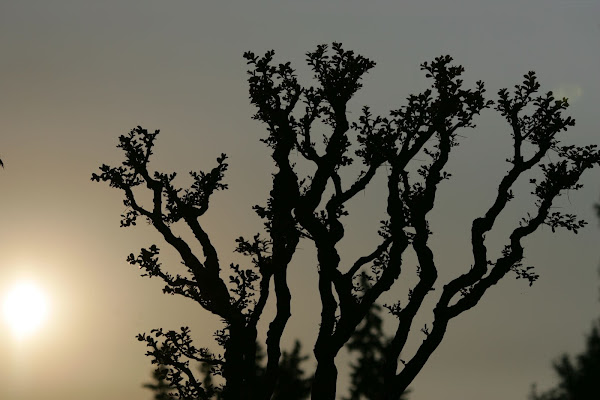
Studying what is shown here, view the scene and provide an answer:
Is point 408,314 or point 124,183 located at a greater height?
point 124,183

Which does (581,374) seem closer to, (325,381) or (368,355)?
(368,355)

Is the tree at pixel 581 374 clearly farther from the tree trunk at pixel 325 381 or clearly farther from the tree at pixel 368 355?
the tree trunk at pixel 325 381

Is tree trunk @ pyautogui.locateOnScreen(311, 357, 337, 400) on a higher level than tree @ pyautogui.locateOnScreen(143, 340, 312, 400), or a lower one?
lower

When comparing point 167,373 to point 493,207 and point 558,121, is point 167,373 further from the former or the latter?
point 558,121

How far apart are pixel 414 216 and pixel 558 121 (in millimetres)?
5021

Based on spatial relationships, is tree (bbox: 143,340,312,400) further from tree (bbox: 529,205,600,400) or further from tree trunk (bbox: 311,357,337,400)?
tree trunk (bbox: 311,357,337,400)

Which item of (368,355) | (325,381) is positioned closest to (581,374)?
(368,355)

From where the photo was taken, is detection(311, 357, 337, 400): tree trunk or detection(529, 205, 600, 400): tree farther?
detection(529, 205, 600, 400): tree

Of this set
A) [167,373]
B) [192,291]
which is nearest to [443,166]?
[192,291]

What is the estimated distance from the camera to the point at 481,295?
1012 inches

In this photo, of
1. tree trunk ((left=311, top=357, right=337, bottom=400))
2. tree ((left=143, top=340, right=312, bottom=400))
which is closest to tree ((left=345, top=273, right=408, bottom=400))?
tree ((left=143, top=340, right=312, bottom=400))

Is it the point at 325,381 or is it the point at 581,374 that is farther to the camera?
the point at 581,374

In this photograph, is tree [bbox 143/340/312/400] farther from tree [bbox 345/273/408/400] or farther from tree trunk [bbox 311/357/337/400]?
tree trunk [bbox 311/357/337/400]

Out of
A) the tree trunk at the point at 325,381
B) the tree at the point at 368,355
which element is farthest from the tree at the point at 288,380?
the tree trunk at the point at 325,381
